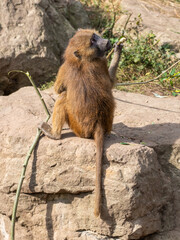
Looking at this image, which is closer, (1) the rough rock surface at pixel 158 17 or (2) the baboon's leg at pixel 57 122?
(2) the baboon's leg at pixel 57 122

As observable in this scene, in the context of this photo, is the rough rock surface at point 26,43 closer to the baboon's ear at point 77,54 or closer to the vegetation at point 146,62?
the vegetation at point 146,62

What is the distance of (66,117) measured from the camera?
513cm

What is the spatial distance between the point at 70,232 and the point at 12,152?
1341mm

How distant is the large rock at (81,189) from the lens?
14.6 feet

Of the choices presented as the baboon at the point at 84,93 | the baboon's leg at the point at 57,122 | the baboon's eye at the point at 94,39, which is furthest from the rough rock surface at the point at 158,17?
the baboon's leg at the point at 57,122

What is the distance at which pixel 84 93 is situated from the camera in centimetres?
499

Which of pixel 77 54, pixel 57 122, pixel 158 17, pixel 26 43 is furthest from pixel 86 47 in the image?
pixel 158 17

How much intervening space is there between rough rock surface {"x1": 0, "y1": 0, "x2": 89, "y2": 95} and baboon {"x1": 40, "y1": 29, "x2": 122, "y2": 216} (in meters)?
3.62

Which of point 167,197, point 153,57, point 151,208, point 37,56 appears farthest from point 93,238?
point 153,57

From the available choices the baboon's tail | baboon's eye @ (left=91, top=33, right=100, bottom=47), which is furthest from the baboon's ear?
the baboon's tail

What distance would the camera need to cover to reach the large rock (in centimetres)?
445

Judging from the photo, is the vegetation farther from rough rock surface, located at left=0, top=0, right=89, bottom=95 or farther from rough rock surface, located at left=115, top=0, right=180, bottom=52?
rough rock surface, located at left=0, top=0, right=89, bottom=95

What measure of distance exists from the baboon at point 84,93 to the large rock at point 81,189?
0.20m

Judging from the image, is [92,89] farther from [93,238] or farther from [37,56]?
[37,56]
